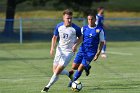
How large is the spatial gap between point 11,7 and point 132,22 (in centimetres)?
1026

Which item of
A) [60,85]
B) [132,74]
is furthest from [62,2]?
[60,85]

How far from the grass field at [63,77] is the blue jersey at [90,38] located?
101cm

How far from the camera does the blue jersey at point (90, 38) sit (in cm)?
1566

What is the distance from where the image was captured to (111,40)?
39.8 m

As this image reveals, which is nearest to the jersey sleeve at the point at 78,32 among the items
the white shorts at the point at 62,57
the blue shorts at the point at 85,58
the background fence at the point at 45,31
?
the white shorts at the point at 62,57

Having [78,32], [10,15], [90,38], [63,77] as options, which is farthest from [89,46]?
[10,15]

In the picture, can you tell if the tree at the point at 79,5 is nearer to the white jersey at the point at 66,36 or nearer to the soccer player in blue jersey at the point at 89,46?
the soccer player in blue jersey at the point at 89,46

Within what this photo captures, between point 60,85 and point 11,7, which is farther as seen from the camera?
point 11,7

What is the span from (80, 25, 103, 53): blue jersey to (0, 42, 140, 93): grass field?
1012mm

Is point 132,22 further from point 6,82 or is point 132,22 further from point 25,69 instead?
point 6,82

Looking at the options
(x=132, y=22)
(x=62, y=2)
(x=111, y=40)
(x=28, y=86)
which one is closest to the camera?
(x=28, y=86)

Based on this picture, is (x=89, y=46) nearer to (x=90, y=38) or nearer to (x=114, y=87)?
(x=90, y=38)

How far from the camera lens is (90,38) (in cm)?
1567

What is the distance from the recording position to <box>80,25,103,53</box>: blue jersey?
51.4ft
